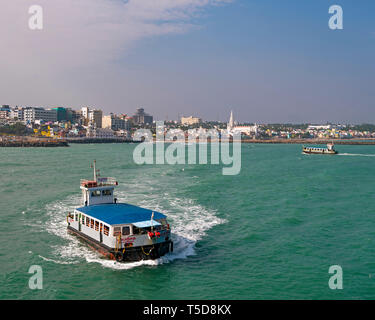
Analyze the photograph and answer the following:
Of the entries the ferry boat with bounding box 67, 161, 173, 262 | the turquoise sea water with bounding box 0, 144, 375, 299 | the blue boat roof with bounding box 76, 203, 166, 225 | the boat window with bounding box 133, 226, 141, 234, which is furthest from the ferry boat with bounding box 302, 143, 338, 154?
the boat window with bounding box 133, 226, 141, 234

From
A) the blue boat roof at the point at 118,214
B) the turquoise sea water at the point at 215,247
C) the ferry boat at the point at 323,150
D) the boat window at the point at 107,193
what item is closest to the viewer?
the turquoise sea water at the point at 215,247

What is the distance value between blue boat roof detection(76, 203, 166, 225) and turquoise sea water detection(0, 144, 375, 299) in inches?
101

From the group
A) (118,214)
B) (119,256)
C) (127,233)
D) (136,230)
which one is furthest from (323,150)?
(119,256)

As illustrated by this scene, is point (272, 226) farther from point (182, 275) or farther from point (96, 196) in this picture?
point (96, 196)

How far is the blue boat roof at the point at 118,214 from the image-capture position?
22922 millimetres

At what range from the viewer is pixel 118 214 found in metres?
23.8

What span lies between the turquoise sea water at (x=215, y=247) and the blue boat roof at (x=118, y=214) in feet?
8.43

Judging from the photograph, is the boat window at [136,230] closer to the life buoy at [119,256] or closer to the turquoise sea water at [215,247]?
the life buoy at [119,256]

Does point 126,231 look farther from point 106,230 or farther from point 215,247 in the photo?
point 215,247

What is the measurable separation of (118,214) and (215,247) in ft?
24.2

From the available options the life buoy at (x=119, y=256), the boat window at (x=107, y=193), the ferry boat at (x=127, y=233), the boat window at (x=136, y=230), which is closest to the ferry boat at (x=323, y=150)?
the boat window at (x=107, y=193)

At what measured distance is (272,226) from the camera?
3161cm
